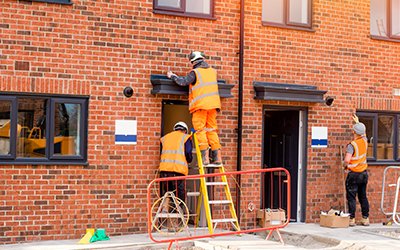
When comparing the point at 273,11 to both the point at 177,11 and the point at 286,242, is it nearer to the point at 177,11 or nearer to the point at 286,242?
the point at 177,11

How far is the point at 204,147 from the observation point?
11156mm

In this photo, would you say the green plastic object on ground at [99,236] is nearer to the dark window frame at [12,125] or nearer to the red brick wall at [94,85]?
the red brick wall at [94,85]

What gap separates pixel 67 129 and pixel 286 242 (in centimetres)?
437

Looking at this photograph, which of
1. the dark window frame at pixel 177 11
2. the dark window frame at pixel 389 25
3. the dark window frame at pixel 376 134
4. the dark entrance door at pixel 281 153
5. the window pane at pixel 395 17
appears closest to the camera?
the dark window frame at pixel 177 11

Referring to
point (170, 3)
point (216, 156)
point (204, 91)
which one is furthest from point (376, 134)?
point (170, 3)

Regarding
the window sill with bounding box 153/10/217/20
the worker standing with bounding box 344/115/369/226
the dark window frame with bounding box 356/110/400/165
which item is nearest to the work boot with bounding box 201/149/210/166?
the window sill with bounding box 153/10/217/20

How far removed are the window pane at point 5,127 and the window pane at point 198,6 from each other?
3.80 meters

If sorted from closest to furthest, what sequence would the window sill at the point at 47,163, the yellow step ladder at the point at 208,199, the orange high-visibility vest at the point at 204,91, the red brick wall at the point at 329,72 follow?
the window sill at the point at 47,163
the yellow step ladder at the point at 208,199
the orange high-visibility vest at the point at 204,91
the red brick wall at the point at 329,72

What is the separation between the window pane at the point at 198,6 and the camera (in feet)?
Result: 38.8

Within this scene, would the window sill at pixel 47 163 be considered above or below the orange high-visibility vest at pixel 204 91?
below

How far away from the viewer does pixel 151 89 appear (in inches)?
447

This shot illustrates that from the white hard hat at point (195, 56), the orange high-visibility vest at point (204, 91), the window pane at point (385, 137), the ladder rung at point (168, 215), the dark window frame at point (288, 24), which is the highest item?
the dark window frame at point (288, 24)

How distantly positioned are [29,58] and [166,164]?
9.67 feet

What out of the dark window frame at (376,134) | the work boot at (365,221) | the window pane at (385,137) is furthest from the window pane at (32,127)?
the window pane at (385,137)
